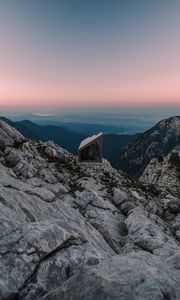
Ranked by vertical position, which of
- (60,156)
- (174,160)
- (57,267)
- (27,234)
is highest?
(27,234)

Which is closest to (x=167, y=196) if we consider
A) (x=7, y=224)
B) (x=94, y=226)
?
(x=94, y=226)

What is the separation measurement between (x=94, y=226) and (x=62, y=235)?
10.2 m

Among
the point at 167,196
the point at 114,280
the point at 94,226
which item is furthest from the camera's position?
the point at 167,196

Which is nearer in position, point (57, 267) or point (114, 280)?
point (114, 280)

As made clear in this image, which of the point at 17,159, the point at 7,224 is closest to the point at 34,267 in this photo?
the point at 7,224

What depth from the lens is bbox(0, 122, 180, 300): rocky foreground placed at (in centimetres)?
880

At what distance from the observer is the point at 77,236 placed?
14.2 meters

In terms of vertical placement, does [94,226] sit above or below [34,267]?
below

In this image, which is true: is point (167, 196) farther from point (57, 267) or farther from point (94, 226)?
point (57, 267)

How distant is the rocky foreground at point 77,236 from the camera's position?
880 centimetres

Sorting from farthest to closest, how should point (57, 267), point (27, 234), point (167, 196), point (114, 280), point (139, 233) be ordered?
1. point (167, 196)
2. point (139, 233)
3. point (27, 234)
4. point (57, 267)
5. point (114, 280)

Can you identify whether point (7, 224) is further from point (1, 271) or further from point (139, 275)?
point (139, 275)

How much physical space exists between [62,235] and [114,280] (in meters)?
5.14

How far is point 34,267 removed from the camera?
11.6m
